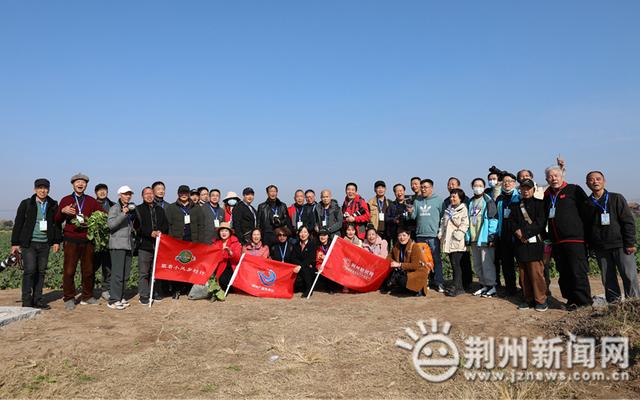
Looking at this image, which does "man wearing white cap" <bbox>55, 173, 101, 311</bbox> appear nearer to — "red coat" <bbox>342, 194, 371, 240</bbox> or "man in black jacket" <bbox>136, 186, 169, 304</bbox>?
"man in black jacket" <bbox>136, 186, 169, 304</bbox>

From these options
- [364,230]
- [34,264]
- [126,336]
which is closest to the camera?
[126,336]

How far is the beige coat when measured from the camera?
849 cm

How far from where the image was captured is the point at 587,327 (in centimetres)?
579

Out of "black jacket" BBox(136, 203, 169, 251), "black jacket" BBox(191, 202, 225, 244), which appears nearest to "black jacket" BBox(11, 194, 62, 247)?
"black jacket" BBox(136, 203, 169, 251)

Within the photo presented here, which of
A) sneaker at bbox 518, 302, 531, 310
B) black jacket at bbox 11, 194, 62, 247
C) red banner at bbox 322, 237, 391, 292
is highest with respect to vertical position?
black jacket at bbox 11, 194, 62, 247

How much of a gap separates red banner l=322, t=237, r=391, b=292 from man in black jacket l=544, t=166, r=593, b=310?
3.15 metres

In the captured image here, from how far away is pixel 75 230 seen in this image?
7.80 metres

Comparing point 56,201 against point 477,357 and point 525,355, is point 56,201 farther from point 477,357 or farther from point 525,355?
point 525,355

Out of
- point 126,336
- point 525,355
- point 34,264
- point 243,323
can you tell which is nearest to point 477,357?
point 525,355

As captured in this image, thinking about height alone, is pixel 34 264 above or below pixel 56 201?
below

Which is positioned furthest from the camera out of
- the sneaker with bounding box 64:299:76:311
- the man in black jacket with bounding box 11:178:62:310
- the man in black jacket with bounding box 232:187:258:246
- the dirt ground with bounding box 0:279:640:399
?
the man in black jacket with bounding box 232:187:258:246

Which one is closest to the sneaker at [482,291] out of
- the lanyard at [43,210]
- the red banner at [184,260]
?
the red banner at [184,260]

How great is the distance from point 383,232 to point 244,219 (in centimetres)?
313

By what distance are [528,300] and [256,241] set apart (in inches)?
206
